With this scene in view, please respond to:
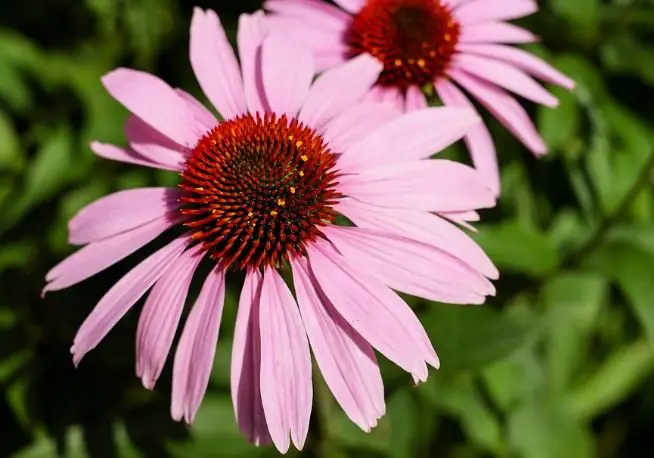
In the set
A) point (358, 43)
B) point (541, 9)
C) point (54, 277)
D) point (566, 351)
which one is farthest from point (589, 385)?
point (54, 277)

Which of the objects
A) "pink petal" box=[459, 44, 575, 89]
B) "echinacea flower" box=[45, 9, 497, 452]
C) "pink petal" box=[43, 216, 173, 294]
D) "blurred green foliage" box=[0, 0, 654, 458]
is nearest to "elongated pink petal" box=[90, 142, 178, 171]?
"echinacea flower" box=[45, 9, 497, 452]

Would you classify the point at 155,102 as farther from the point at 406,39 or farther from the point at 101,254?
the point at 406,39

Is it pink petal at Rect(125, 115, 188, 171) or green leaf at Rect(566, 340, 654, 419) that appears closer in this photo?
pink petal at Rect(125, 115, 188, 171)

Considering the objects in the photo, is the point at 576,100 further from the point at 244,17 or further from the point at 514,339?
the point at 244,17

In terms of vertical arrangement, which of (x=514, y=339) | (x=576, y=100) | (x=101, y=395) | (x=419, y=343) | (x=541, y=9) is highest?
(x=541, y=9)

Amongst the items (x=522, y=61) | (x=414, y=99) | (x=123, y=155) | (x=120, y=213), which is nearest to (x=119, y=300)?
(x=120, y=213)

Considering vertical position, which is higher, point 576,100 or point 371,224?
point 576,100

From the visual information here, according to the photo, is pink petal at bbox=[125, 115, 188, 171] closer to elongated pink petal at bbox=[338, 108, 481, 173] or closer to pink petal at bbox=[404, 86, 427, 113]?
elongated pink petal at bbox=[338, 108, 481, 173]
